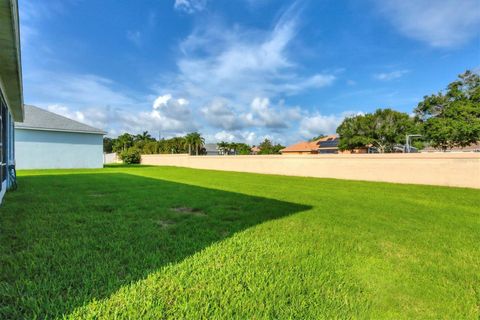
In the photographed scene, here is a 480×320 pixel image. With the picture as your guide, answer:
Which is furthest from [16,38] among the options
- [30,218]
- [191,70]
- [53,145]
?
[53,145]

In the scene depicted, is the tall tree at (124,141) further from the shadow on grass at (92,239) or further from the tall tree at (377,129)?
the shadow on grass at (92,239)

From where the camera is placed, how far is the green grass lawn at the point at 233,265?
2096 millimetres

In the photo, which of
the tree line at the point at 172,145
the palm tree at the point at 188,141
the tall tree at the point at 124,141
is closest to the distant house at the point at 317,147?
the tree line at the point at 172,145

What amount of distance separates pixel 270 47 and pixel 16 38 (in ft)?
46.0

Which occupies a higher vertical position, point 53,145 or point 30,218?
point 53,145

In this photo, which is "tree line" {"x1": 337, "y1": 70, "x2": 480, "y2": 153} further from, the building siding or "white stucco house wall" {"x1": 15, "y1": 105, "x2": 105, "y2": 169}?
the building siding

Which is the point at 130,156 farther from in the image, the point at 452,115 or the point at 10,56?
the point at 452,115

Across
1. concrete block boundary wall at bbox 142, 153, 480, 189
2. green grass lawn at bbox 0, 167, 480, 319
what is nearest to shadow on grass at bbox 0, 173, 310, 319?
green grass lawn at bbox 0, 167, 480, 319

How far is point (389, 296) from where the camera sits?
2.35 metres

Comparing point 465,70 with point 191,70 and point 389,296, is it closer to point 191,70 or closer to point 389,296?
point 191,70

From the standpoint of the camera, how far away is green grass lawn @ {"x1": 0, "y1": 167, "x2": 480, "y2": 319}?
2.10m

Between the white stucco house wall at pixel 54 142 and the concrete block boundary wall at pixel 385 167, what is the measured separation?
44.0ft

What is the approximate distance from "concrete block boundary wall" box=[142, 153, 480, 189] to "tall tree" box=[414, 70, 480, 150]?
469 inches

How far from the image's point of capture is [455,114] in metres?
20.7
